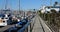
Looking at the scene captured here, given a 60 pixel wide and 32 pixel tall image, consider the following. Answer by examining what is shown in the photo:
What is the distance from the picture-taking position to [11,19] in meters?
37.3

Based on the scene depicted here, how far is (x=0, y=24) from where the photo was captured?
1228 inches

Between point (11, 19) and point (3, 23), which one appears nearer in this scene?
point (3, 23)

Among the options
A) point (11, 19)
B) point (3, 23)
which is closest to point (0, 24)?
point (3, 23)

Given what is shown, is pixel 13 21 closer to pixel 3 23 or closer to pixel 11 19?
pixel 11 19

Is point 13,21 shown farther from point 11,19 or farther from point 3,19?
point 3,19

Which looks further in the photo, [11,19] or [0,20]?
[11,19]

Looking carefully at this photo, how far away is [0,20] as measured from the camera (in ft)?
Result: 106

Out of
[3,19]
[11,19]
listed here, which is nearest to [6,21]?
[3,19]

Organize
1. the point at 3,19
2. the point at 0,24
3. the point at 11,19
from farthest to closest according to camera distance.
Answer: the point at 11,19
the point at 3,19
the point at 0,24

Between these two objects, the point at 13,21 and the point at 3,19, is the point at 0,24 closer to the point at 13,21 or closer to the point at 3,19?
the point at 3,19

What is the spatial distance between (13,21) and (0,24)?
24.7ft

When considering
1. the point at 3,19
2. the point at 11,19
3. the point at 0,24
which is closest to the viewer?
the point at 0,24

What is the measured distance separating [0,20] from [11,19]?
5173 mm

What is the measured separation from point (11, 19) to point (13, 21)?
1.32 m
